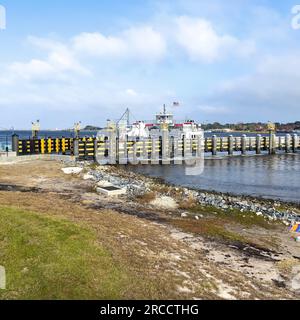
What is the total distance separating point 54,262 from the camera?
7848 millimetres

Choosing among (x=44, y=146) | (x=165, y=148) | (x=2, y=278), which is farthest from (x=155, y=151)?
(x=2, y=278)

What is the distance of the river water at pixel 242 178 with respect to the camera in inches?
1059

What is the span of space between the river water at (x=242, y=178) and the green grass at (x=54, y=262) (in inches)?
715

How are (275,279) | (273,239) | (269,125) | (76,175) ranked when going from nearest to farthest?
(275,279) < (273,239) < (76,175) < (269,125)

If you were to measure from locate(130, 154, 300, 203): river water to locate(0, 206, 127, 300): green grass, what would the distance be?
715 inches

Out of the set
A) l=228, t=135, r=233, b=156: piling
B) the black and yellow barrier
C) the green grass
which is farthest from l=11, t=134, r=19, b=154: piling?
l=228, t=135, r=233, b=156: piling

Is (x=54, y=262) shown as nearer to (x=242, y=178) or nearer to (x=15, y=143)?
(x=242, y=178)

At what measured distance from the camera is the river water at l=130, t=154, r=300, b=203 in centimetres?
2691

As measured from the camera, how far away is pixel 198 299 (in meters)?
7.17

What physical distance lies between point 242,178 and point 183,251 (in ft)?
80.0

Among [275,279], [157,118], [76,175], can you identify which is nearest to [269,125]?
[157,118]

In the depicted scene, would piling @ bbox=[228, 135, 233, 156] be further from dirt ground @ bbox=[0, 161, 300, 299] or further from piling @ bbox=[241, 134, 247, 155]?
dirt ground @ bbox=[0, 161, 300, 299]
